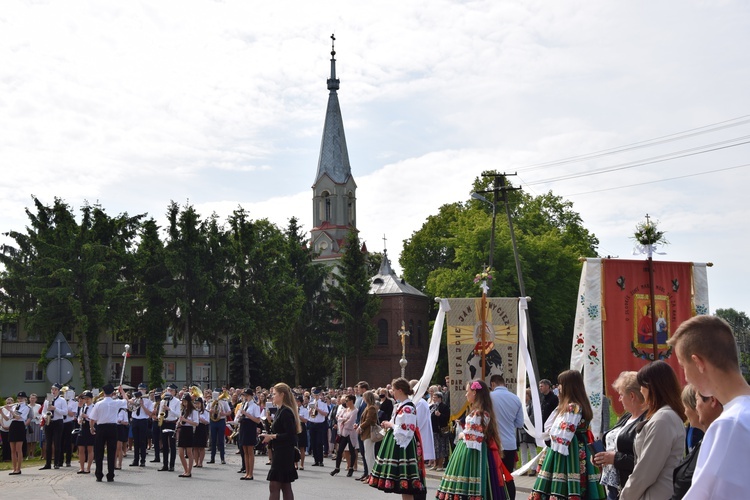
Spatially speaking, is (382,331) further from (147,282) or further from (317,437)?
(317,437)

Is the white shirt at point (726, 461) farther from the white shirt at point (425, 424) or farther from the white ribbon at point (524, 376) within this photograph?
the white ribbon at point (524, 376)

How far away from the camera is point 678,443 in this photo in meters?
6.03

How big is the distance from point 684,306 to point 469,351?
4.94 m

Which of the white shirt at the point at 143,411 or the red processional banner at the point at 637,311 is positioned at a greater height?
the red processional banner at the point at 637,311

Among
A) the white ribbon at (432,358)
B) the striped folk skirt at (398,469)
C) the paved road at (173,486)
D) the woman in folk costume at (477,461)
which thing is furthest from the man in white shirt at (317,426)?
the woman in folk costume at (477,461)

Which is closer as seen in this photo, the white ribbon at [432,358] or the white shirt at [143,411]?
the white ribbon at [432,358]

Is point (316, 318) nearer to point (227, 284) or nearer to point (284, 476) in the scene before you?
point (227, 284)

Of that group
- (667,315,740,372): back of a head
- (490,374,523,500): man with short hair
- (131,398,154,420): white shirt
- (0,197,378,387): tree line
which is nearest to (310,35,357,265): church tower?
→ (0,197,378,387): tree line

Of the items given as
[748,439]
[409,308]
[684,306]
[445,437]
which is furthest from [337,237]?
[748,439]

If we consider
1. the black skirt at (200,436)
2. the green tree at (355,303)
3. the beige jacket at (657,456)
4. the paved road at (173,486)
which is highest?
the green tree at (355,303)

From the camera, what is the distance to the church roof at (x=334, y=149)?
9475 cm

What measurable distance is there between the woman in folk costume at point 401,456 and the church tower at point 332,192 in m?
81.6

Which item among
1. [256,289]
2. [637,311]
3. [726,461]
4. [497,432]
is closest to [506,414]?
[497,432]

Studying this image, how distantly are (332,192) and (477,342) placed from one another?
7689cm
